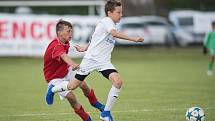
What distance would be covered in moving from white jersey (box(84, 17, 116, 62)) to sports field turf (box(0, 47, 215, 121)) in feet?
4.92

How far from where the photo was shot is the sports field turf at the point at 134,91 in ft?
43.5

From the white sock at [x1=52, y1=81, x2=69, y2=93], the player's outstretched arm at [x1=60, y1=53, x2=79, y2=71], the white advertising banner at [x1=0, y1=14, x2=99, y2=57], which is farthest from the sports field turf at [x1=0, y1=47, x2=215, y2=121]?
the player's outstretched arm at [x1=60, y1=53, x2=79, y2=71]

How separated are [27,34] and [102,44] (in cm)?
2109

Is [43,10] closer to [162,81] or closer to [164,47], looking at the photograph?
[164,47]

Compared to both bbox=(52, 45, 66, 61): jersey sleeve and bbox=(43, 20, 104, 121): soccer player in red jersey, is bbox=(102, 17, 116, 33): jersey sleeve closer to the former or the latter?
bbox=(43, 20, 104, 121): soccer player in red jersey

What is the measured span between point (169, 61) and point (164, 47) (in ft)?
36.2

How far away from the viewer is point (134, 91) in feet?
60.1

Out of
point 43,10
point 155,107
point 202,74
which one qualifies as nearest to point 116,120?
point 155,107

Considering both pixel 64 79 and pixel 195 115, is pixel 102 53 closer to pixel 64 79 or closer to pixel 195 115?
pixel 64 79

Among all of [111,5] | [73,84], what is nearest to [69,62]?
[73,84]

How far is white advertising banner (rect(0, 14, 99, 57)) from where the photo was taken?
32.2m

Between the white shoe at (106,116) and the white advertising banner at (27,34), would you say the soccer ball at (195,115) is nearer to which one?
the white shoe at (106,116)

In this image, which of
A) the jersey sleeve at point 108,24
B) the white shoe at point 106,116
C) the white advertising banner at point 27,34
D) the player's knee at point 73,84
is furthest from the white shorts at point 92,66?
the white advertising banner at point 27,34

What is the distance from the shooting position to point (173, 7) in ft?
165
